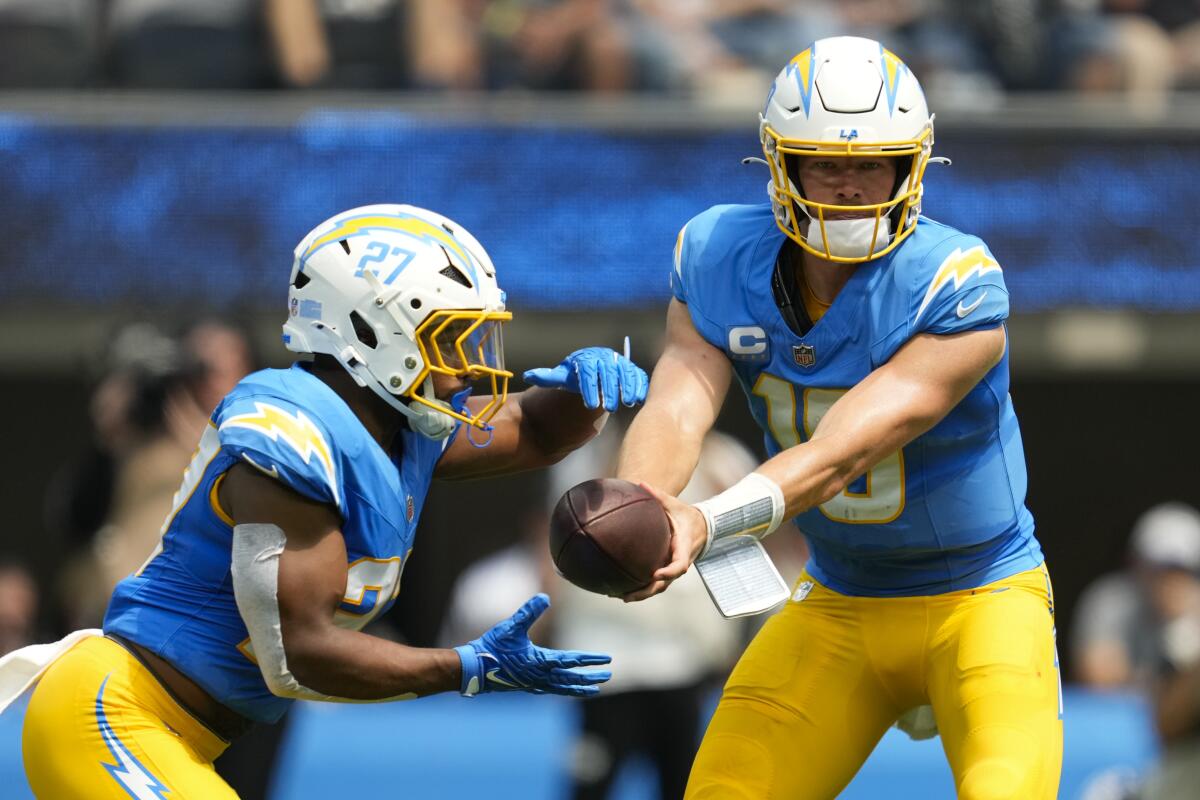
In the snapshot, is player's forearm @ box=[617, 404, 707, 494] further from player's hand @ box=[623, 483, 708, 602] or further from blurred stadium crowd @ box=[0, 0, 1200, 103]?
blurred stadium crowd @ box=[0, 0, 1200, 103]

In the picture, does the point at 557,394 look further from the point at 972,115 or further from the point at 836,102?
the point at 972,115

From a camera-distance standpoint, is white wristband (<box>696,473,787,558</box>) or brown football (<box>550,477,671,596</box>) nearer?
brown football (<box>550,477,671,596</box>)

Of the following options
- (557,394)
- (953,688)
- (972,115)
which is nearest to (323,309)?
(557,394)

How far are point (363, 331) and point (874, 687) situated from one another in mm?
1267

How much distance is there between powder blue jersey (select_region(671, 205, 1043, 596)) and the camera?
376cm

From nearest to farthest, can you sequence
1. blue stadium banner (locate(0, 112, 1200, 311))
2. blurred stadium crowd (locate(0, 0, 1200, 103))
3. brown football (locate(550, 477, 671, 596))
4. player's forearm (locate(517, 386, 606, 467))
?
brown football (locate(550, 477, 671, 596)), player's forearm (locate(517, 386, 606, 467)), blue stadium banner (locate(0, 112, 1200, 311)), blurred stadium crowd (locate(0, 0, 1200, 103))

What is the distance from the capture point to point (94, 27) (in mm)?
8250

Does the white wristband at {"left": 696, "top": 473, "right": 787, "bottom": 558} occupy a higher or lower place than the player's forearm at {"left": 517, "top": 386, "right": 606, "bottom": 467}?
higher

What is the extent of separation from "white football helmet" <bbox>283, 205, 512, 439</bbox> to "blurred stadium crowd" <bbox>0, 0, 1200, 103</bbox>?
4.30 m

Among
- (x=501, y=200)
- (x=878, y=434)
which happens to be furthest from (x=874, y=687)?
(x=501, y=200)

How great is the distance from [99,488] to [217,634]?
2.31 m

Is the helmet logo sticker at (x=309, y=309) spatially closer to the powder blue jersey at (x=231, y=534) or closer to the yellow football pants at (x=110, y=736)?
the powder blue jersey at (x=231, y=534)

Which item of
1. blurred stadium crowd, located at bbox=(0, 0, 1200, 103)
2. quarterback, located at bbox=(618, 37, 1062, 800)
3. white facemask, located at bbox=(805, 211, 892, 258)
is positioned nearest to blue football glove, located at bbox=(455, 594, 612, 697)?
quarterback, located at bbox=(618, 37, 1062, 800)

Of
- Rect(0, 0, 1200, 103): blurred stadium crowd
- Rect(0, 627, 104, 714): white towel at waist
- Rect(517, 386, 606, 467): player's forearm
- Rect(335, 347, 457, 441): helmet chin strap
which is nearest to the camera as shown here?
Rect(0, 627, 104, 714): white towel at waist
